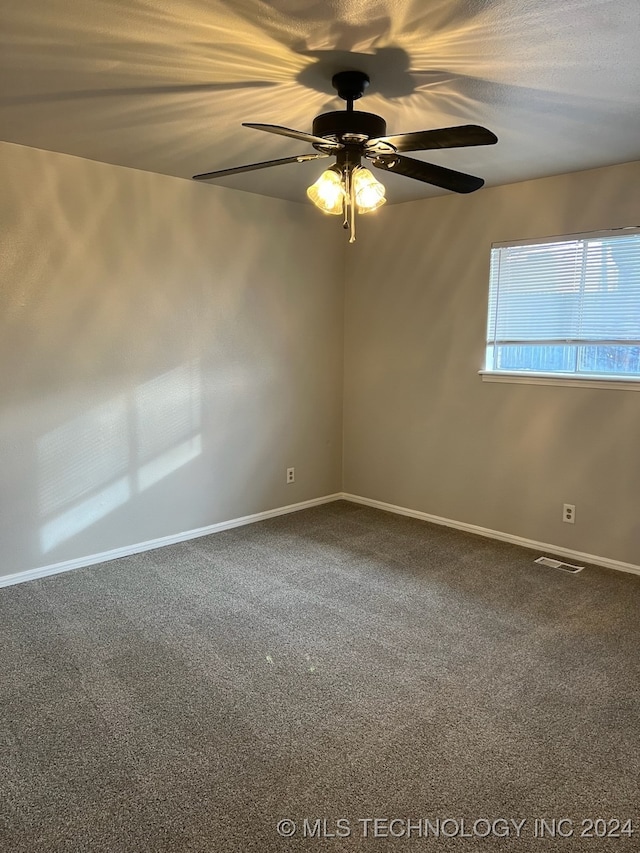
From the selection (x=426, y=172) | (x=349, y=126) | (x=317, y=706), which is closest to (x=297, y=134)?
(x=349, y=126)

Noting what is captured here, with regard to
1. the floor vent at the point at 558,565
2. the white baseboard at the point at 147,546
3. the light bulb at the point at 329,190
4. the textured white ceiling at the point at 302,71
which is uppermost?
the textured white ceiling at the point at 302,71

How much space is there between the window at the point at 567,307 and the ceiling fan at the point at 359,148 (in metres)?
1.45

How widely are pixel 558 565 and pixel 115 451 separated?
2870 mm

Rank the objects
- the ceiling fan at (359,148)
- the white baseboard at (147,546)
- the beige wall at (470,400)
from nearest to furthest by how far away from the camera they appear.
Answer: the ceiling fan at (359,148) → the white baseboard at (147,546) → the beige wall at (470,400)

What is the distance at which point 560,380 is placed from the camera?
3834 mm

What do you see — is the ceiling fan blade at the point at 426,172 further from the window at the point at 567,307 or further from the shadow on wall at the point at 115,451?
the shadow on wall at the point at 115,451

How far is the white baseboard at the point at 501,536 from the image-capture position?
3.74 meters

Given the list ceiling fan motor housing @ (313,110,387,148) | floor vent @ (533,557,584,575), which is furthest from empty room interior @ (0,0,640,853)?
floor vent @ (533,557,584,575)

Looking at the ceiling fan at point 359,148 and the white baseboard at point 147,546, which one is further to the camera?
the white baseboard at point 147,546

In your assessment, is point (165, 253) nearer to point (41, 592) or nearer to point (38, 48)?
point (38, 48)

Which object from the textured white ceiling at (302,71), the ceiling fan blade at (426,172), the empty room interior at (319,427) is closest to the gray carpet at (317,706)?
the empty room interior at (319,427)

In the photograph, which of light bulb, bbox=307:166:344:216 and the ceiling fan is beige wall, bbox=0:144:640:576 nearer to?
the ceiling fan

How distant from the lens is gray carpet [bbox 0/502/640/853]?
70.4 inches

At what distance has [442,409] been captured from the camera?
4496 mm
